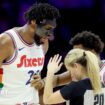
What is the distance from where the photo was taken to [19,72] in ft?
10.8

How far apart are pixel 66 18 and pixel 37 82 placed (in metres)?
2.30

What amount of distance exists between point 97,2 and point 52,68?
2.58 meters

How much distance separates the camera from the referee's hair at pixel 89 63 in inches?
113

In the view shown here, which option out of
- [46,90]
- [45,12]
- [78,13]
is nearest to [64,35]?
[78,13]

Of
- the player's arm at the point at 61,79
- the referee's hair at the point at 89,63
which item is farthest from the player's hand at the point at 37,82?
the referee's hair at the point at 89,63

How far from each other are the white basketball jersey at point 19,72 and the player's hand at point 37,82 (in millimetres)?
30

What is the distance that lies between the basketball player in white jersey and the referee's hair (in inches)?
17.3

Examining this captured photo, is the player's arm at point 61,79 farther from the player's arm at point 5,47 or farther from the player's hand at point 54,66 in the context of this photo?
the player's arm at point 5,47

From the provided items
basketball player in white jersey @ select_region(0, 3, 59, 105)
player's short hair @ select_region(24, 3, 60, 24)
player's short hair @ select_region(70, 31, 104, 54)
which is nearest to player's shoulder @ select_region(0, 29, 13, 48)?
basketball player in white jersey @ select_region(0, 3, 59, 105)

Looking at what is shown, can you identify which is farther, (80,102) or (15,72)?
(15,72)

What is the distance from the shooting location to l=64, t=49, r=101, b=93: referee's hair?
2.87 m

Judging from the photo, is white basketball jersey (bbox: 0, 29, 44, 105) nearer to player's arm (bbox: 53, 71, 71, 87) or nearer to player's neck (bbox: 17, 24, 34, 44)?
player's neck (bbox: 17, 24, 34, 44)

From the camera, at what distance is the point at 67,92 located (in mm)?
2898

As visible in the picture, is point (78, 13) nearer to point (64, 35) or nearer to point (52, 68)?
point (64, 35)
